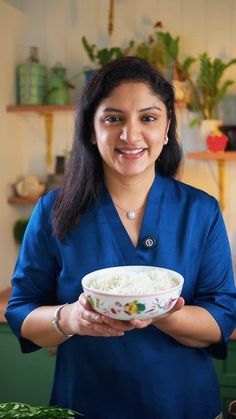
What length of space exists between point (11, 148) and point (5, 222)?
0.38 metres

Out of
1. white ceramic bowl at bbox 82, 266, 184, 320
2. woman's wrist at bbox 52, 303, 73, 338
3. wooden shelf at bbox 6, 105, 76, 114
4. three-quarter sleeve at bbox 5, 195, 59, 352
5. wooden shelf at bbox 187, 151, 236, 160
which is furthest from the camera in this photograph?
wooden shelf at bbox 6, 105, 76, 114

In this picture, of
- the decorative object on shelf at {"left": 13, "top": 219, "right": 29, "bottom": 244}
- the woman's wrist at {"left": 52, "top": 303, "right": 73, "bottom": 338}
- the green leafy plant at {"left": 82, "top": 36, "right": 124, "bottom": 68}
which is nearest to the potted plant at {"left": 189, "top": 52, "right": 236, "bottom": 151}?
the green leafy plant at {"left": 82, "top": 36, "right": 124, "bottom": 68}

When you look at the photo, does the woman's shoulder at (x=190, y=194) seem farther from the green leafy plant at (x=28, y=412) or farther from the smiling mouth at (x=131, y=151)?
the green leafy plant at (x=28, y=412)

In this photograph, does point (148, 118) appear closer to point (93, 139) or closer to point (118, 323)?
point (93, 139)

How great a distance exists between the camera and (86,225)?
117 centimetres

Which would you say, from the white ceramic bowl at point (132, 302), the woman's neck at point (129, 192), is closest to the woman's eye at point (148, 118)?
the woman's neck at point (129, 192)

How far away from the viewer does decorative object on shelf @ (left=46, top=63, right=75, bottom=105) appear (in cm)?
254

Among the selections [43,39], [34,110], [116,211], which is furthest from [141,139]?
[43,39]

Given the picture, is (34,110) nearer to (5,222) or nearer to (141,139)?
(5,222)

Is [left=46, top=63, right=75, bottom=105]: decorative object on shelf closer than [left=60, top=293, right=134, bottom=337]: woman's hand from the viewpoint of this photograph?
No

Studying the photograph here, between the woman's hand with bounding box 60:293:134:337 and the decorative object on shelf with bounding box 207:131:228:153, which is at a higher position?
the decorative object on shelf with bounding box 207:131:228:153

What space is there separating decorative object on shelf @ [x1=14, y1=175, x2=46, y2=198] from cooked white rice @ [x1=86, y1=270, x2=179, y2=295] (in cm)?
169

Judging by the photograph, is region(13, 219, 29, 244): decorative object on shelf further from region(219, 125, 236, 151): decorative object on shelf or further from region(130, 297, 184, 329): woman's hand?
region(130, 297, 184, 329): woman's hand

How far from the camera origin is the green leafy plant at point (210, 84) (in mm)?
2365
